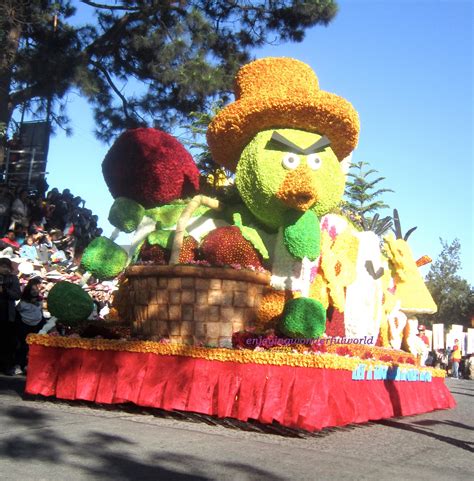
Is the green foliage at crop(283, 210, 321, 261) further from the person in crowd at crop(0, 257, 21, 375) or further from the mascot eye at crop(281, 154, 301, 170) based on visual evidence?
the person in crowd at crop(0, 257, 21, 375)

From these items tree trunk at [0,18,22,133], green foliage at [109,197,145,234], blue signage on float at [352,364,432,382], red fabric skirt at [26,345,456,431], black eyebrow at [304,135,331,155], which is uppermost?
tree trunk at [0,18,22,133]

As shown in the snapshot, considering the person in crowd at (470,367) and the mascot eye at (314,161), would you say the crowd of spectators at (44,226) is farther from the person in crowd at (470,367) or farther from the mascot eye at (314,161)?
the person in crowd at (470,367)

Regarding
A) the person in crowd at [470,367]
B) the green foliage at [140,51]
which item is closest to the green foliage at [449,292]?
the person in crowd at [470,367]

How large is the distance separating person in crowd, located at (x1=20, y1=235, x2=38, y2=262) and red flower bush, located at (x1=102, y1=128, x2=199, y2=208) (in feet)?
16.4

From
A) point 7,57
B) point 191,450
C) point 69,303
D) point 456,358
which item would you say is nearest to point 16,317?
point 69,303

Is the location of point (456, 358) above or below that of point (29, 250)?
below

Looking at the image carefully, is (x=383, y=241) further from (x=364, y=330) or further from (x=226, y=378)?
(x=226, y=378)

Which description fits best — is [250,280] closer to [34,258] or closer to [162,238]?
[162,238]

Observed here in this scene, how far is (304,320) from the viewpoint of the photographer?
5656 millimetres

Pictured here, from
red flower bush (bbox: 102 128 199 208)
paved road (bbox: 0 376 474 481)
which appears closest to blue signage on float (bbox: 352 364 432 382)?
paved road (bbox: 0 376 474 481)

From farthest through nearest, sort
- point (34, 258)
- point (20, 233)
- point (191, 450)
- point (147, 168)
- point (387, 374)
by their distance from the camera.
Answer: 1. point (20, 233)
2. point (34, 258)
3. point (147, 168)
4. point (387, 374)
5. point (191, 450)

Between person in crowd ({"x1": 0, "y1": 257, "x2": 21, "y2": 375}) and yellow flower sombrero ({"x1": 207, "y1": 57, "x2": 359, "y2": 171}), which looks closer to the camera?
yellow flower sombrero ({"x1": 207, "y1": 57, "x2": 359, "y2": 171})

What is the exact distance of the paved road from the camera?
12.6 feet

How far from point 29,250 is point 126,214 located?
5471 mm
